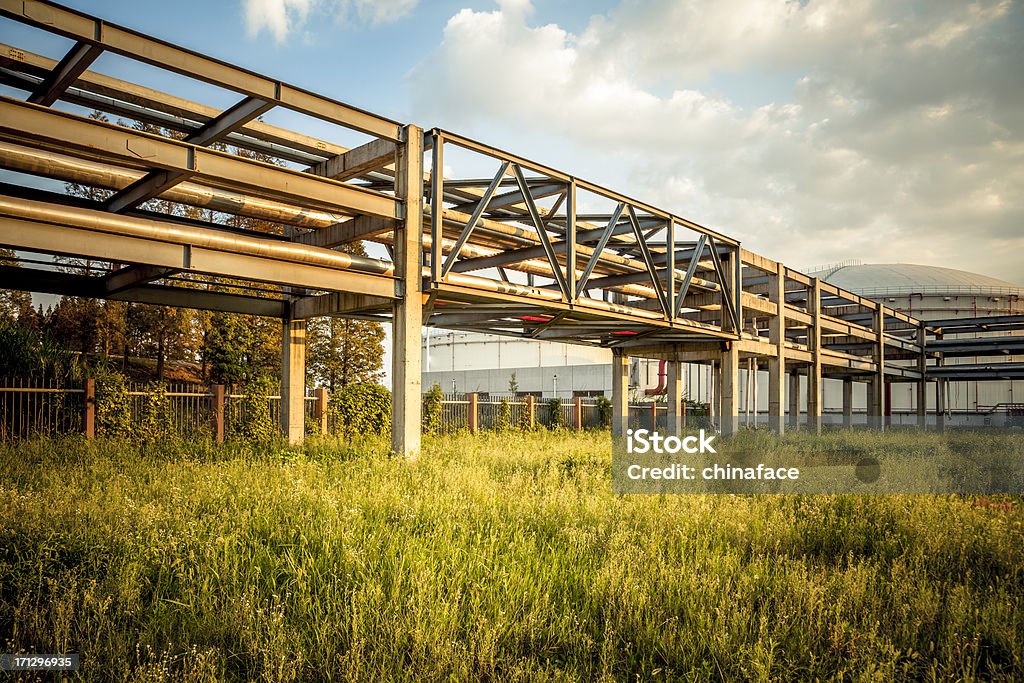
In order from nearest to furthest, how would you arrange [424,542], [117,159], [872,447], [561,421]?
[424,542] < [117,159] < [872,447] < [561,421]

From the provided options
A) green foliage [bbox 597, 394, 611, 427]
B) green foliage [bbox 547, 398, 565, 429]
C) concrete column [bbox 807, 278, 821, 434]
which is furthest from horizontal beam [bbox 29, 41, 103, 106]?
concrete column [bbox 807, 278, 821, 434]

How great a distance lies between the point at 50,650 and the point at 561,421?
2265 cm

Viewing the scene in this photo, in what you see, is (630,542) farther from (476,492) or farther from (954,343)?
(954,343)

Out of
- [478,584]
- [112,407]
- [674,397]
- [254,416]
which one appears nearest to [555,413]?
[674,397]

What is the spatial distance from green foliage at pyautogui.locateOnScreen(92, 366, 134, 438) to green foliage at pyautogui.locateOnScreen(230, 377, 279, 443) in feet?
7.59

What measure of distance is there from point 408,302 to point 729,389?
13.2 metres

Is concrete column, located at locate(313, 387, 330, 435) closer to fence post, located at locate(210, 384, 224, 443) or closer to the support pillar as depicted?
fence post, located at locate(210, 384, 224, 443)

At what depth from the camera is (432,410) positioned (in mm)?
22078

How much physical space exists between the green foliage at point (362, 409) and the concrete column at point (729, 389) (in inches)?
405

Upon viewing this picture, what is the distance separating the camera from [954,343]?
37625mm

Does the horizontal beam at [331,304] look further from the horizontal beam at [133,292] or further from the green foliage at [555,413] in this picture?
the green foliage at [555,413]

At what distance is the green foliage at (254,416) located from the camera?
17.2 m

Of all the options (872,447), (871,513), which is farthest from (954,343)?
(871,513)

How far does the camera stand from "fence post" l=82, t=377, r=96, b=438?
15.6 meters
